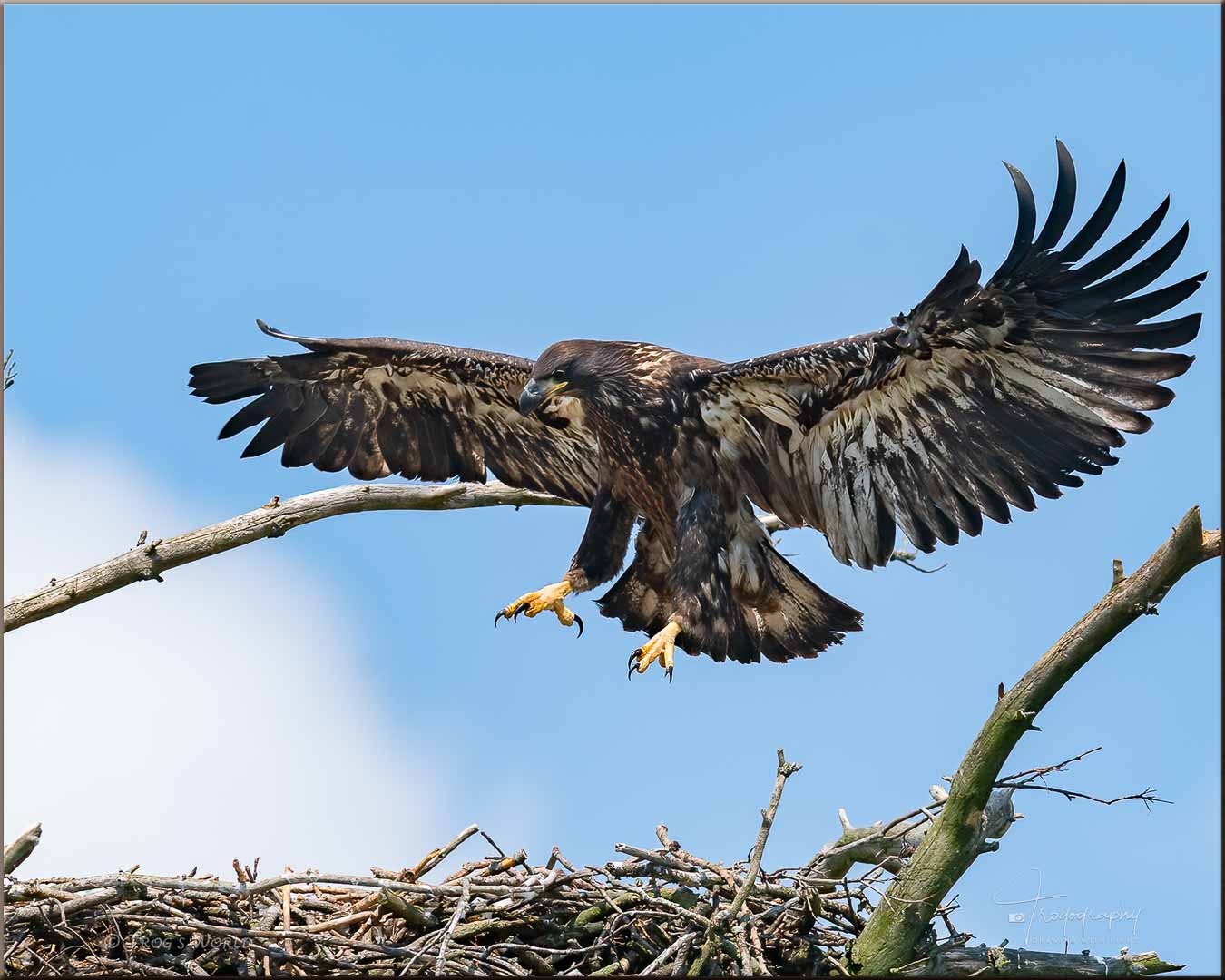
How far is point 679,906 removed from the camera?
5.75 meters

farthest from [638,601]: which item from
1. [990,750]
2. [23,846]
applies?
[23,846]

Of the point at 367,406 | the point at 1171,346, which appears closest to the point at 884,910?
the point at 1171,346

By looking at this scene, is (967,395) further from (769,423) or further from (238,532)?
(238,532)

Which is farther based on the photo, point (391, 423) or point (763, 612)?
point (391, 423)

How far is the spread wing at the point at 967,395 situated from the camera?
6.14m

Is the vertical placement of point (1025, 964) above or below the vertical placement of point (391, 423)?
below

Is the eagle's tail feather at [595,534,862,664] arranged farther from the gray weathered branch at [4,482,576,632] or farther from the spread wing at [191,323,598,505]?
the gray weathered branch at [4,482,576,632]

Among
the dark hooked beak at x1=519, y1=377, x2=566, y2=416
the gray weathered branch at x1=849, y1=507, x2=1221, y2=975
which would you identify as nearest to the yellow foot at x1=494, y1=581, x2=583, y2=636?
the dark hooked beak at x1=519, y1=377, x2=566, y2=416

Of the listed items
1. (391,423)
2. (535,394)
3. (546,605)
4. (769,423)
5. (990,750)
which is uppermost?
(391,423)

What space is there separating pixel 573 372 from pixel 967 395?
226 cm

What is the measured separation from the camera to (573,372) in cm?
745

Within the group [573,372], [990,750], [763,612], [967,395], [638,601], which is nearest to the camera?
[990,750]

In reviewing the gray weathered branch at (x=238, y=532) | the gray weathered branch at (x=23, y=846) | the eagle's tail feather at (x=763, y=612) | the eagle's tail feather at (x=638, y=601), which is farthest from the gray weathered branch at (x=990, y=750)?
the gray weathered branch at (x=238, y=532)

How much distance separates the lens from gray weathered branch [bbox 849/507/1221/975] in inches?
192
